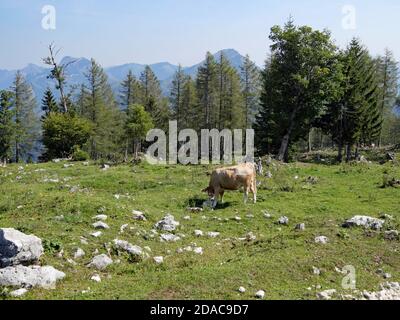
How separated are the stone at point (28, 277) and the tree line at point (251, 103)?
3022cm

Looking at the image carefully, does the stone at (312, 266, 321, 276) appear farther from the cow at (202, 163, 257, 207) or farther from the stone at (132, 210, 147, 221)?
the cow at (202, 163, 257, 207)

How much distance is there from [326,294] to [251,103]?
189 feet

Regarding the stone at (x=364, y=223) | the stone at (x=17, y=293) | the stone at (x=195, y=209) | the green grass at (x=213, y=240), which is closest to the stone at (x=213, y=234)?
the green grass at (x=213, y=240)

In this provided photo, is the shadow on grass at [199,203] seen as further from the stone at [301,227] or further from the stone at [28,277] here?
the stone at [28,277]

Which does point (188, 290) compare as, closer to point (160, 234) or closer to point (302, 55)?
point (160, 234)

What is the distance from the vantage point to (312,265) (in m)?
12.8

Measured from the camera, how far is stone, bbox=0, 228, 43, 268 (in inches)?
456

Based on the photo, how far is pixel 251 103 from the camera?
6731 cm

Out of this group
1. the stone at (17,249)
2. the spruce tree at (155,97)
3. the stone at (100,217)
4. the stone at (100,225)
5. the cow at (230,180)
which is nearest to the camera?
the stone at (17,249)

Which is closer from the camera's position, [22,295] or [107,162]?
[22,295]

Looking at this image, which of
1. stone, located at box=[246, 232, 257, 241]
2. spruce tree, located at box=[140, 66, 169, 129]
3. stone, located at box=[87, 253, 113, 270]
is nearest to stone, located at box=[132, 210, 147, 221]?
stone, located at box=[246, 232, 257, 241]

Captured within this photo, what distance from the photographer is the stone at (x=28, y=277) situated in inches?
430
